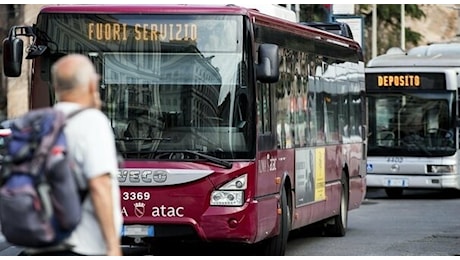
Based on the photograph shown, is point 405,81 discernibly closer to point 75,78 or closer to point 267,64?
point 267,64

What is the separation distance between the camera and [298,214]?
599 inches

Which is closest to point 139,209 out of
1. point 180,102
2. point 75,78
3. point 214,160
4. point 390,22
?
point 214,160

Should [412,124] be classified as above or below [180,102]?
below

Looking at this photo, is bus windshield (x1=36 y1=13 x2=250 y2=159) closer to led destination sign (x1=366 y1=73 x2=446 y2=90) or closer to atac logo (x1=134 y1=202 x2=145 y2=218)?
atac logo (x1=134 y1=202 x2=145 y2=218)

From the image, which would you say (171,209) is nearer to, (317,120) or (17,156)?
(317,120)

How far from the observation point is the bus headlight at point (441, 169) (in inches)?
1052

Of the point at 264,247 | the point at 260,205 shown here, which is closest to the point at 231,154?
the point at 260,205

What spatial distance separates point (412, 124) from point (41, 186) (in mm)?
21507

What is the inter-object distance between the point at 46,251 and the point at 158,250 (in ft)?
29.6

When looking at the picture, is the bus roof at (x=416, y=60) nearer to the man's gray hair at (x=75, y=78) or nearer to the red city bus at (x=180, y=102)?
the red city bus at (x=180, y=102)

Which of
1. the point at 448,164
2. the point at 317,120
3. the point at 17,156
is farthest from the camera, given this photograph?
the point at 448,164

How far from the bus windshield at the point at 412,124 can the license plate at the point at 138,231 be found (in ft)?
47.9

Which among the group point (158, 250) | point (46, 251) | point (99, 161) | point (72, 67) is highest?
point (72, 67)

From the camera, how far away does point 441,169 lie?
26.8 metres
